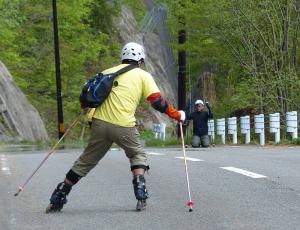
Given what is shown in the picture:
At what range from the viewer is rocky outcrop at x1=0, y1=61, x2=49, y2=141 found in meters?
37.0

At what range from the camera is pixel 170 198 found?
10.3 metres

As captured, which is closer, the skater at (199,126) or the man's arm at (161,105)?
the man's arm at (161,105)

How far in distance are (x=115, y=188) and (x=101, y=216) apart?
288 cm

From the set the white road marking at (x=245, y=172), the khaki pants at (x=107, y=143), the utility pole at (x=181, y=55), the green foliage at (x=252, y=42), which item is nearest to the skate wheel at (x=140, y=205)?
the khaki pants at (x=107, y=143)

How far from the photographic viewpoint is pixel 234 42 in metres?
37.7

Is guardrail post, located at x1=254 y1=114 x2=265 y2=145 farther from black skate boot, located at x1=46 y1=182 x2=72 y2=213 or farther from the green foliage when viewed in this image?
black skate boot, located at x1=46 y1=182 x2=72 y2=213

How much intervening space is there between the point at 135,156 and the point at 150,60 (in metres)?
56.9

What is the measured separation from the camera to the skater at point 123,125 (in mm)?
9133

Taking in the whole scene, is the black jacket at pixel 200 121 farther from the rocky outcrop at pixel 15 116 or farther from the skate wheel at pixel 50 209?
the skate wheel at pixel 50 209

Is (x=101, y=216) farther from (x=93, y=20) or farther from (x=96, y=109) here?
(x=93, y=20)

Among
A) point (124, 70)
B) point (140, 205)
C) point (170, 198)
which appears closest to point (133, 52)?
point (124, 70)

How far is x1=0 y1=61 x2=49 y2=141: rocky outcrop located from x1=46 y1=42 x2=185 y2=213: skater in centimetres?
2624

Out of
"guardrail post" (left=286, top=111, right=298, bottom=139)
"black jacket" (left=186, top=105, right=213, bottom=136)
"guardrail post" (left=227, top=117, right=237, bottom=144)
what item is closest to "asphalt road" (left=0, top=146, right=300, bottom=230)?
"black jacket" (left=186, top=105, right=213, bottom=136)

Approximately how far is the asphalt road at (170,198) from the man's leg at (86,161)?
13 centimetres
